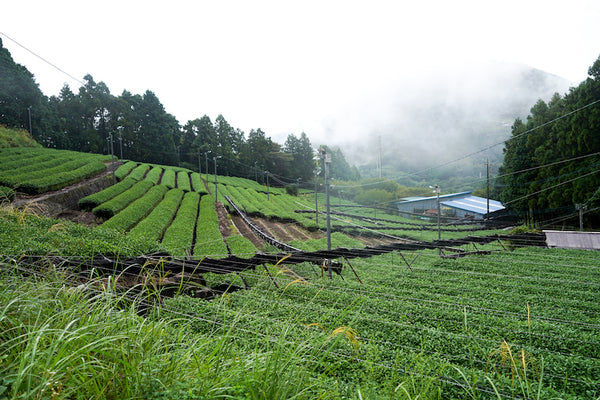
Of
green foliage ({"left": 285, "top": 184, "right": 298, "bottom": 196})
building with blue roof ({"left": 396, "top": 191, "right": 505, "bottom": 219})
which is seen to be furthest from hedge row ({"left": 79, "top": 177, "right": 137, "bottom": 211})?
building with blue roof ({"left": 396, "top": 191, "right": 505, "bottom": 219})

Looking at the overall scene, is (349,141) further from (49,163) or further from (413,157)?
(49,163)

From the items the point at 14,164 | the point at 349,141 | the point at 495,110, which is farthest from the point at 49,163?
the point at 495,110

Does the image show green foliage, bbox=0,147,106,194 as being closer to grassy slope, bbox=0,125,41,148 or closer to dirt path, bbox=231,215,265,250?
grassy slope, bbox=0,125,41,148

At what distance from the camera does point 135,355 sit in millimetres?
1396

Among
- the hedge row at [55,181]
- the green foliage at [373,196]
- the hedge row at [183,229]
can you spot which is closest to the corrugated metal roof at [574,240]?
the hedge row at [183,229]

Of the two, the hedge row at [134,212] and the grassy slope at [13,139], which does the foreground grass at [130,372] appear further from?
the grassy slope at [13,139]

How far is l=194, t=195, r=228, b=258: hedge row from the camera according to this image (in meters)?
11.4

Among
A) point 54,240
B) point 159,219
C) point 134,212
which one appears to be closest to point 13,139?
point 134,212

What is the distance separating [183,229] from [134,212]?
2531 mm

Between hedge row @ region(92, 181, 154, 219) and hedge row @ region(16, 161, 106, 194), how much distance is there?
8.51 feet

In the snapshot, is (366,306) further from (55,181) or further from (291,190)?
(291,190)

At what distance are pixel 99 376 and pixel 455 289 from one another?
7011mm

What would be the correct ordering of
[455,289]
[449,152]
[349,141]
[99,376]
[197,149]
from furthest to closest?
[349,141]
[449,152]
[197,149]
[455,289]
[99,376]

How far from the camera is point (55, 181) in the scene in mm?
14531
